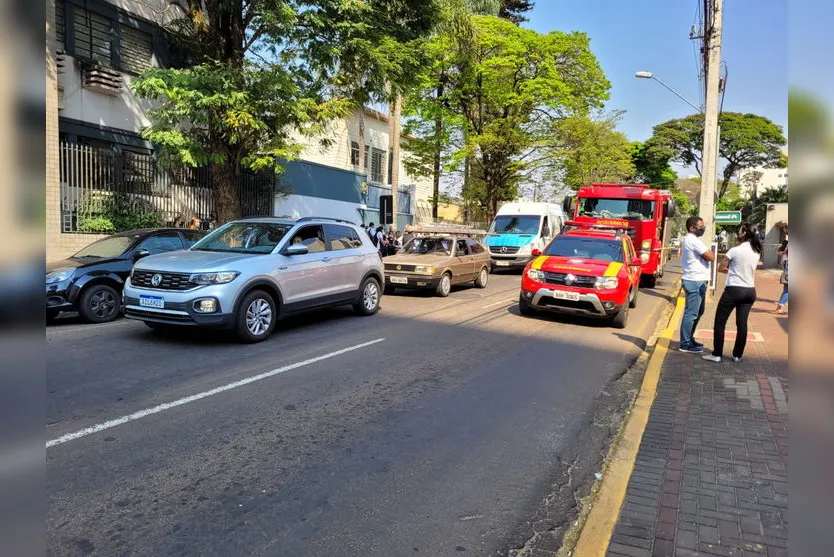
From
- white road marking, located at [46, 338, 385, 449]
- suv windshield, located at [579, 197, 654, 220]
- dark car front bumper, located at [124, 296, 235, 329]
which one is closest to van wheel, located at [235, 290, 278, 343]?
dark car front bumper, located at [124, 296, 235, 329]

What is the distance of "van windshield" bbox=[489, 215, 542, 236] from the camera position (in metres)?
22.3

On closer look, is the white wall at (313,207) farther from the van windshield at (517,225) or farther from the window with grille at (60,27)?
the window with grille at (60,27)

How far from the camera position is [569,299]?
10.0 metres

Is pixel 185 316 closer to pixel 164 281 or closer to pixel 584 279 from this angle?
pixel 164 281

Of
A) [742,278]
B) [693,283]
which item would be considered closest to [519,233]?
[693,283]

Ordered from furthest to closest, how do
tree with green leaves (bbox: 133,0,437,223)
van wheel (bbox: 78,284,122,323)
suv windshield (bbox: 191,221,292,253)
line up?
1. tree with green leaves (bbox: 133,0,437,223)
2. van wheel (bbox: 78,284,122,323)
3. suv windshield (bbox: 191,221,292,253)

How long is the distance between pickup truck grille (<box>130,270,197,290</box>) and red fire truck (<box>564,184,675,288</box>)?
12.0 m

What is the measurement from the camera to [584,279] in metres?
10.0

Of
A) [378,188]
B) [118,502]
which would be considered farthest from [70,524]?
[378,188]

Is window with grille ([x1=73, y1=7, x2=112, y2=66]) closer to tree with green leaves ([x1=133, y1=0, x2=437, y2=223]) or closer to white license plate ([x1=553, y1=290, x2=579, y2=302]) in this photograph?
tree with green leaves ([x1=133, y1=0, x2=437, y2=223])

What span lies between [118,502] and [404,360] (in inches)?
166

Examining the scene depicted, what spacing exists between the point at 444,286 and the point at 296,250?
6.04 m

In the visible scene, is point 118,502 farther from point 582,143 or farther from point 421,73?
point 582,143
